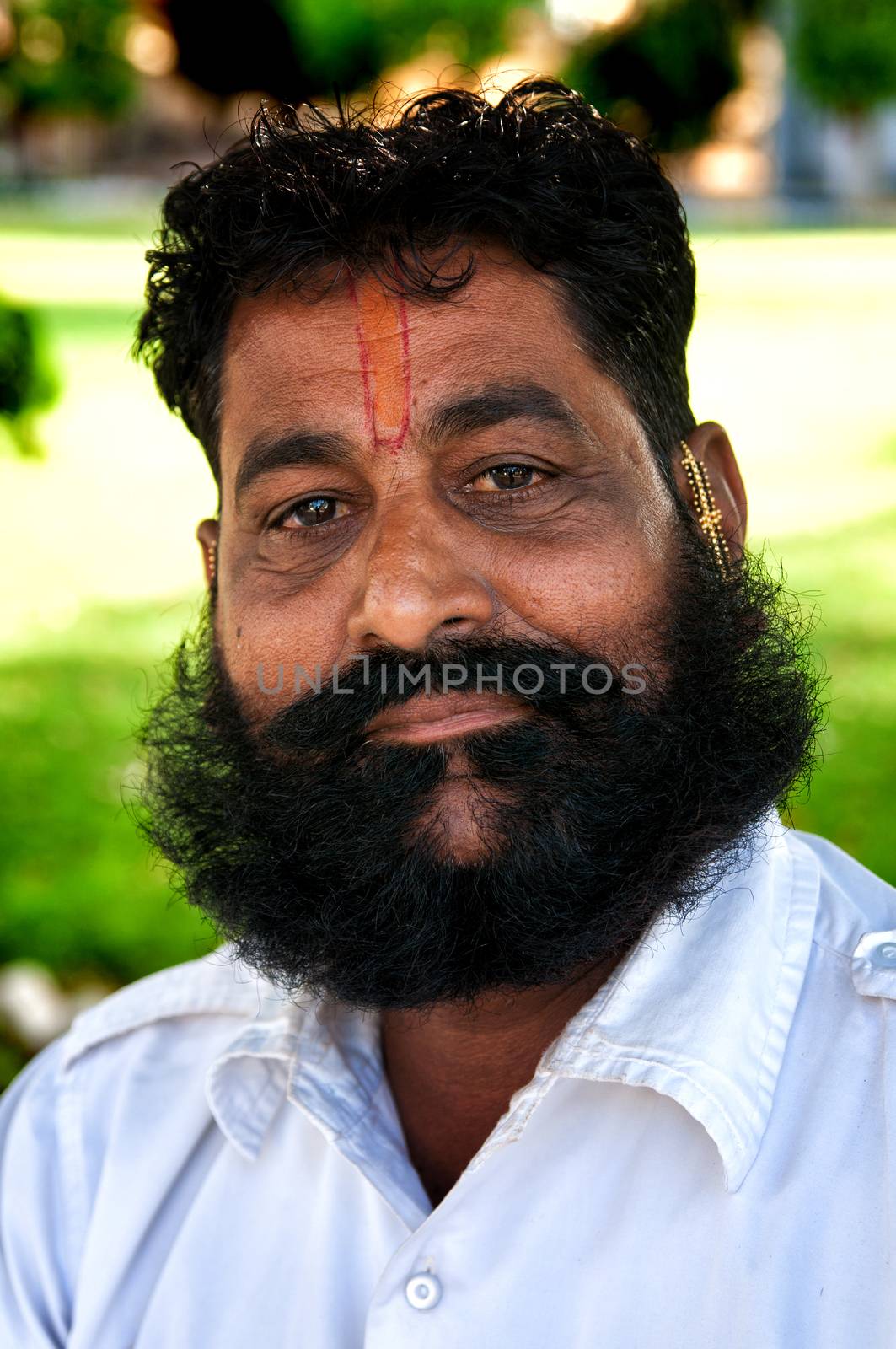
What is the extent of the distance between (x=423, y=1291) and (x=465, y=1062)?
46 centimetres

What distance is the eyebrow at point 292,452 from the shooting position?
2.29 metres

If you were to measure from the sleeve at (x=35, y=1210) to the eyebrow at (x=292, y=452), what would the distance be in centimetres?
113

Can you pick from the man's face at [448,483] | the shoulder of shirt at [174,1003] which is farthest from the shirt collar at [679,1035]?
the man's face at [448,483]

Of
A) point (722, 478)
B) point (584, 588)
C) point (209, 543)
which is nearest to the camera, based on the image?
point (584, 588)

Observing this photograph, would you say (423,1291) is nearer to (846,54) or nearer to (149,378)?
(149,378)

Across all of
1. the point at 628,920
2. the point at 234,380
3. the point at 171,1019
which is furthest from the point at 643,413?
the point at 171,1019

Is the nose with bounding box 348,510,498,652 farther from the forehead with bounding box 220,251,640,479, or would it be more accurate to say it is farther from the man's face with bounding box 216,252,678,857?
the forehead with bounding box 220,251,640,479

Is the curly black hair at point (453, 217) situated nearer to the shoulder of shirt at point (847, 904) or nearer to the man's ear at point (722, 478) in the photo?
the man's ear at point (722, 478)

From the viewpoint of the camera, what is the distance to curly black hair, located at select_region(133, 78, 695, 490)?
2273 millimetres

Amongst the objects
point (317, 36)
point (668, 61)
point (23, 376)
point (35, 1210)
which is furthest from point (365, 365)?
point (668, 61)

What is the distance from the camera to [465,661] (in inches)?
83.4

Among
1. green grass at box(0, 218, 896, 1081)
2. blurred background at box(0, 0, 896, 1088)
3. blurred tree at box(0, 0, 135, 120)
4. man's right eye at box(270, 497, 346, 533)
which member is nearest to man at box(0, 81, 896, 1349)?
man's right eye at box(270, 497, 346, 533)

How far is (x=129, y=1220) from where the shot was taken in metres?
2.31

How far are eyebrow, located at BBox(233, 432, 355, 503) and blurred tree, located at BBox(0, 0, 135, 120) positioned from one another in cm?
2500
